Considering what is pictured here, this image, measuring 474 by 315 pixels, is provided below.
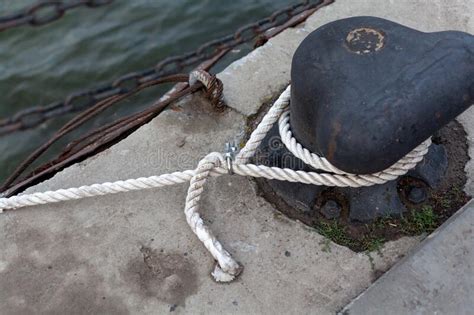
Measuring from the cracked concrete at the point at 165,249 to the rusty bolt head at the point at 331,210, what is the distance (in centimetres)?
9

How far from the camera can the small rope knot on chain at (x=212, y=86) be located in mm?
2527

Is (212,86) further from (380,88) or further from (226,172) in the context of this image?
(380,88)

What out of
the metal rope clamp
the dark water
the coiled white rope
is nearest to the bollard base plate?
the coiled white rope

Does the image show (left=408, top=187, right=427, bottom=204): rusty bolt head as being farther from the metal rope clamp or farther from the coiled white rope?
the metal rope clamp

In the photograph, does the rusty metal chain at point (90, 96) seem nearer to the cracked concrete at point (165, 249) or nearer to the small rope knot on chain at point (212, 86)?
the small rope knot on chain at point (212, 86)

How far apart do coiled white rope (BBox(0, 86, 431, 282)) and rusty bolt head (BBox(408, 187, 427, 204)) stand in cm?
20

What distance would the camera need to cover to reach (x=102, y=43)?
4.39 metres

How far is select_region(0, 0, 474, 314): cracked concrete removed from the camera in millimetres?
1978

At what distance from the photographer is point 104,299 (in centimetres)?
201

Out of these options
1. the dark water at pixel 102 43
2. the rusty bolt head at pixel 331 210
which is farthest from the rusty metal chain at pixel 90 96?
the dark water at pixel 102 43

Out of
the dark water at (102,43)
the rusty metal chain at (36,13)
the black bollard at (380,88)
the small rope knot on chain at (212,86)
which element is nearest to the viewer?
the rusty metal chain at (36,13)

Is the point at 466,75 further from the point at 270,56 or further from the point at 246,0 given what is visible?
the point at 246,0

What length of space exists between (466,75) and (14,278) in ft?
5.77

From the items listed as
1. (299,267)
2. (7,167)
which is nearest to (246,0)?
(7,167)
